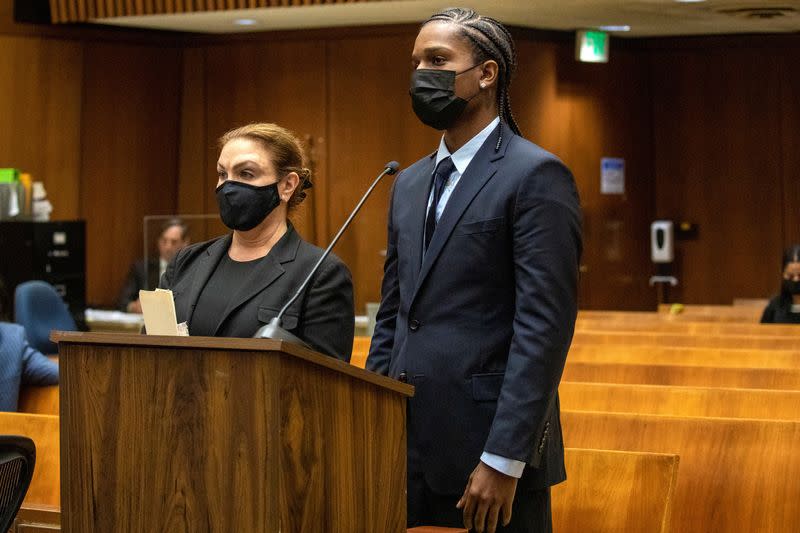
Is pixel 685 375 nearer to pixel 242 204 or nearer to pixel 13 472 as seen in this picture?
pixel 242 204

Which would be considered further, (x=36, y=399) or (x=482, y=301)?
(x=36, y=399)

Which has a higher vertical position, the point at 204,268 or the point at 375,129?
the point at 375,129

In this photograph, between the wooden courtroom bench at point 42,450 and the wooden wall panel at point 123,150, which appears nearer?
the wooden courtroom bench at point 42,450

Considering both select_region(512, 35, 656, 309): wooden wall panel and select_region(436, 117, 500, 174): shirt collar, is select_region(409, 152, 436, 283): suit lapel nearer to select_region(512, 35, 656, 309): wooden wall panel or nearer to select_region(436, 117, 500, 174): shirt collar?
select_region(436, 117, 500, 174): shirt collar

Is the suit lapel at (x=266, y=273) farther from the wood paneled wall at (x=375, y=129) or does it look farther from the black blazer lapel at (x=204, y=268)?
the wood paneled wall at (x=375, y=129)

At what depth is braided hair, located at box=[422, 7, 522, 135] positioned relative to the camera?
7.50 feet

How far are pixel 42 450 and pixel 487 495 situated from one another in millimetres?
2125

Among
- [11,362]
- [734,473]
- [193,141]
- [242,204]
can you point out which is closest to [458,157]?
[242,204]

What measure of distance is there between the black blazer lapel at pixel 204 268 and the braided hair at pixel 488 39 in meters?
0.80

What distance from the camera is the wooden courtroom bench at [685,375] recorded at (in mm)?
4910

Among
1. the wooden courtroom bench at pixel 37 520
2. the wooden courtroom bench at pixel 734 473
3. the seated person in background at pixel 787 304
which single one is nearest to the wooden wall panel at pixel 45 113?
the seated person in background at pixel 787 304

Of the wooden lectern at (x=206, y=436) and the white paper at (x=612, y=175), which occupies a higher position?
the white paper at (x=612, y=175)

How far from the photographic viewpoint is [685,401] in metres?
4.24

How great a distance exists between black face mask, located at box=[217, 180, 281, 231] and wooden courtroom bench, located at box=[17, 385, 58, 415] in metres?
2.08
